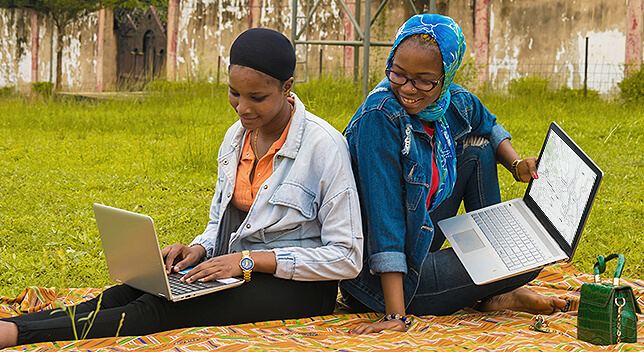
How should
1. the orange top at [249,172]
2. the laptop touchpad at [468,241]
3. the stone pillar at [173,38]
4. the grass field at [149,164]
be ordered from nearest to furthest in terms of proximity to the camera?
the orange top at [249,172]
the laptop touchpad at [468,241]
the grass field at [149,164]
the stone pillar at [173,38]

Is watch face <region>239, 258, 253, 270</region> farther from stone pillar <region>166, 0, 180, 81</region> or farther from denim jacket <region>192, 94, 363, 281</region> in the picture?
stone pillar <region>166, 0, 180, 81</region>

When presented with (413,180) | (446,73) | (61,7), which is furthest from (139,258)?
(61,7)

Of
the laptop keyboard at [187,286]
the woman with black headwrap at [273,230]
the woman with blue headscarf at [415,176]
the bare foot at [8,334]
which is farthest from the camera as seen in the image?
the woman with blue headscarf at [415,176]

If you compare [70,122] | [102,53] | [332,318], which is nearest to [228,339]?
[332,318]

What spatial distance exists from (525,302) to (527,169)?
0.57 m

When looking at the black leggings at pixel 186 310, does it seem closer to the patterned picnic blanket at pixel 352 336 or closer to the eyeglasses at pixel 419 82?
the patterned picnic blanket at pixel 352 336

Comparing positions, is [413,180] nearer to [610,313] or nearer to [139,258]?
[610,313]

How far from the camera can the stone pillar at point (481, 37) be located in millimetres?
11930

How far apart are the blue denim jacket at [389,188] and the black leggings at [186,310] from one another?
0.86ft

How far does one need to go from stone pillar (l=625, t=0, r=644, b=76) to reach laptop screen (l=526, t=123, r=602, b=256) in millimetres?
8396

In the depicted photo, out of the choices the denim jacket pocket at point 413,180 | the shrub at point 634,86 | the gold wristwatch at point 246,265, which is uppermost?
the shrub at point 634,86

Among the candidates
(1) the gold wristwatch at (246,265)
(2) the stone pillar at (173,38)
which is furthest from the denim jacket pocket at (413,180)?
(2) the stone pillar at (173,38)

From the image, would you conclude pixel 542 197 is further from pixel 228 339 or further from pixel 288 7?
pixel 288 7

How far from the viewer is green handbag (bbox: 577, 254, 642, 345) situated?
7.61 feet
